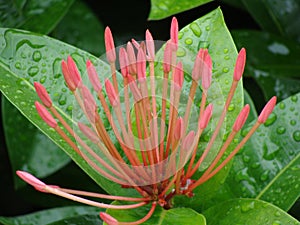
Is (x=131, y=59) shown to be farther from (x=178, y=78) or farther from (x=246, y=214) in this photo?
(x=246, y=214)

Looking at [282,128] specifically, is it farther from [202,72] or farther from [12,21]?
[12,21]

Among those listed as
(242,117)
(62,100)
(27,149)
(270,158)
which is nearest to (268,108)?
(242,117)

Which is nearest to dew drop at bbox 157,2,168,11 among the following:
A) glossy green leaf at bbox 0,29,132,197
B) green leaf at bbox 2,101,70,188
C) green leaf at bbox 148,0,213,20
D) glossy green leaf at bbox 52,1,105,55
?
green leaf at bbox 148,0,213,20

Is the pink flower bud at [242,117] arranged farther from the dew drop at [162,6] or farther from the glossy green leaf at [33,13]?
the glossy green leaf at [33,13]

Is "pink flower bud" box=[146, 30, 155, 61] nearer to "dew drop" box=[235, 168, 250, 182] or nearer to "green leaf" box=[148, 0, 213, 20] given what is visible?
"green leaf" box=[148, 0, 213, 20]

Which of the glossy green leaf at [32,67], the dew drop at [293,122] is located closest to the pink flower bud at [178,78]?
the glossy green leaf at [32,67]

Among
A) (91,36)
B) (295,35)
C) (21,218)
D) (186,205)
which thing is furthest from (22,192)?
(295,35)
